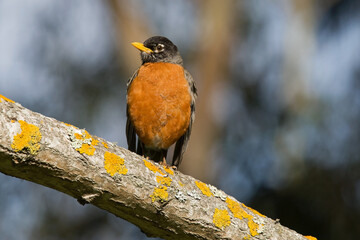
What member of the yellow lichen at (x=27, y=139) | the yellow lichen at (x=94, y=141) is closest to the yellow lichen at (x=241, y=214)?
the yellow lichen at (x=94, y=141)

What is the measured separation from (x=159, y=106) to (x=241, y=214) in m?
2.21

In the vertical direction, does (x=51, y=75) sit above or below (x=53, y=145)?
below

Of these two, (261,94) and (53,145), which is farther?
(261,94)

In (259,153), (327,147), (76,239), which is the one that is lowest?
(76,239)

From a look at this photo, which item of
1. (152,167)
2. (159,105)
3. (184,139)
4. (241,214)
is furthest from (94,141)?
(184,139)

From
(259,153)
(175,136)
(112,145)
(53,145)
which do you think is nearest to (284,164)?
(259,153)

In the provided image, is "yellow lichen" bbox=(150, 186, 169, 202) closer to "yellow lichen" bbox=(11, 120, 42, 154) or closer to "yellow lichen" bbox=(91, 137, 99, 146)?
"yellow lichen" bbox=(91, 137, 99, 146)

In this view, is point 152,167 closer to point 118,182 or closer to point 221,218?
point 118,182

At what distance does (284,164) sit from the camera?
7934 millimetres

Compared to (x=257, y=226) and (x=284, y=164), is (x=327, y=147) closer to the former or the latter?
(x=284, y=164)

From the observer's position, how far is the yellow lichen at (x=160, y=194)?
3502 mm

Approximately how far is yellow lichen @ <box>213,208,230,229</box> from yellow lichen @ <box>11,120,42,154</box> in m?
1.46

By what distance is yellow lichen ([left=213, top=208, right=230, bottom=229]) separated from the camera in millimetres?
3736

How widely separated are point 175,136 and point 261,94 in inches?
158
